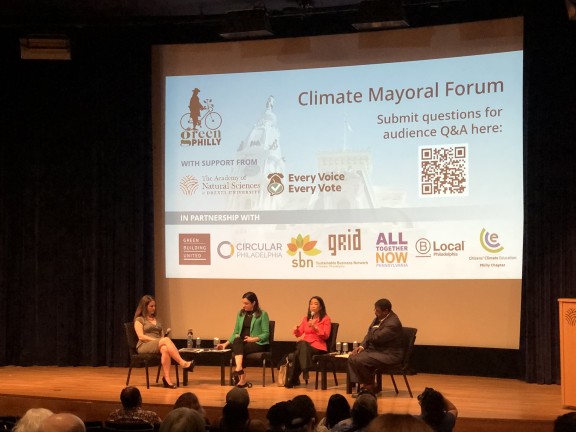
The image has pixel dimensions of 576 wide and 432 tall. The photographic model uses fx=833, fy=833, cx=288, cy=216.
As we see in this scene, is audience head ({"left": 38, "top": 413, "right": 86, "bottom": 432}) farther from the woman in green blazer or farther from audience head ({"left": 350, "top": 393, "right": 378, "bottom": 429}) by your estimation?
the woman in green blazer

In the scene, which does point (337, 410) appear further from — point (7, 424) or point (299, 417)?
point (7, 424)

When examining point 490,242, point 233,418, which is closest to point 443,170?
point 490,242

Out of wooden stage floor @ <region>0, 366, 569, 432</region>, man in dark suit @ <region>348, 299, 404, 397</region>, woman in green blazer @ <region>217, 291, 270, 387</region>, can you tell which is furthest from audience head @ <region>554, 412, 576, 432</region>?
woman in green blazer @ <region>217, 291, 270, 387</region>

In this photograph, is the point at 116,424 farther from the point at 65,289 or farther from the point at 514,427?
the point at 65,289

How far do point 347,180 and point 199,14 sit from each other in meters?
2.41

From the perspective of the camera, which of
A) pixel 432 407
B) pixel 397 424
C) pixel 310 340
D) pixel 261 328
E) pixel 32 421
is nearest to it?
pixel 397 424

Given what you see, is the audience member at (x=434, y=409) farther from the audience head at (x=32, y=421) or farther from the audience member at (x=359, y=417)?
the audience head at (x=32, y=421)

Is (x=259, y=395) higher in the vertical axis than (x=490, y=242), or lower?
lower

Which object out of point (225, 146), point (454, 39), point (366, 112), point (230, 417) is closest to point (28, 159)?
point (225, 146)

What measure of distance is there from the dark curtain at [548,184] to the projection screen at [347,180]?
20 centimetres

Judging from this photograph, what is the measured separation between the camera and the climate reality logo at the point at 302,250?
849 centimetres

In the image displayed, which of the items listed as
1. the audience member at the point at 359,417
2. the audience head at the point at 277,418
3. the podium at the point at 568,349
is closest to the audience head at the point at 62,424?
the audience head at the point at 277,418

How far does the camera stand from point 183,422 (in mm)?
2996

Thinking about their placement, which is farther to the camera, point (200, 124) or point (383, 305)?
point (200, 124)
